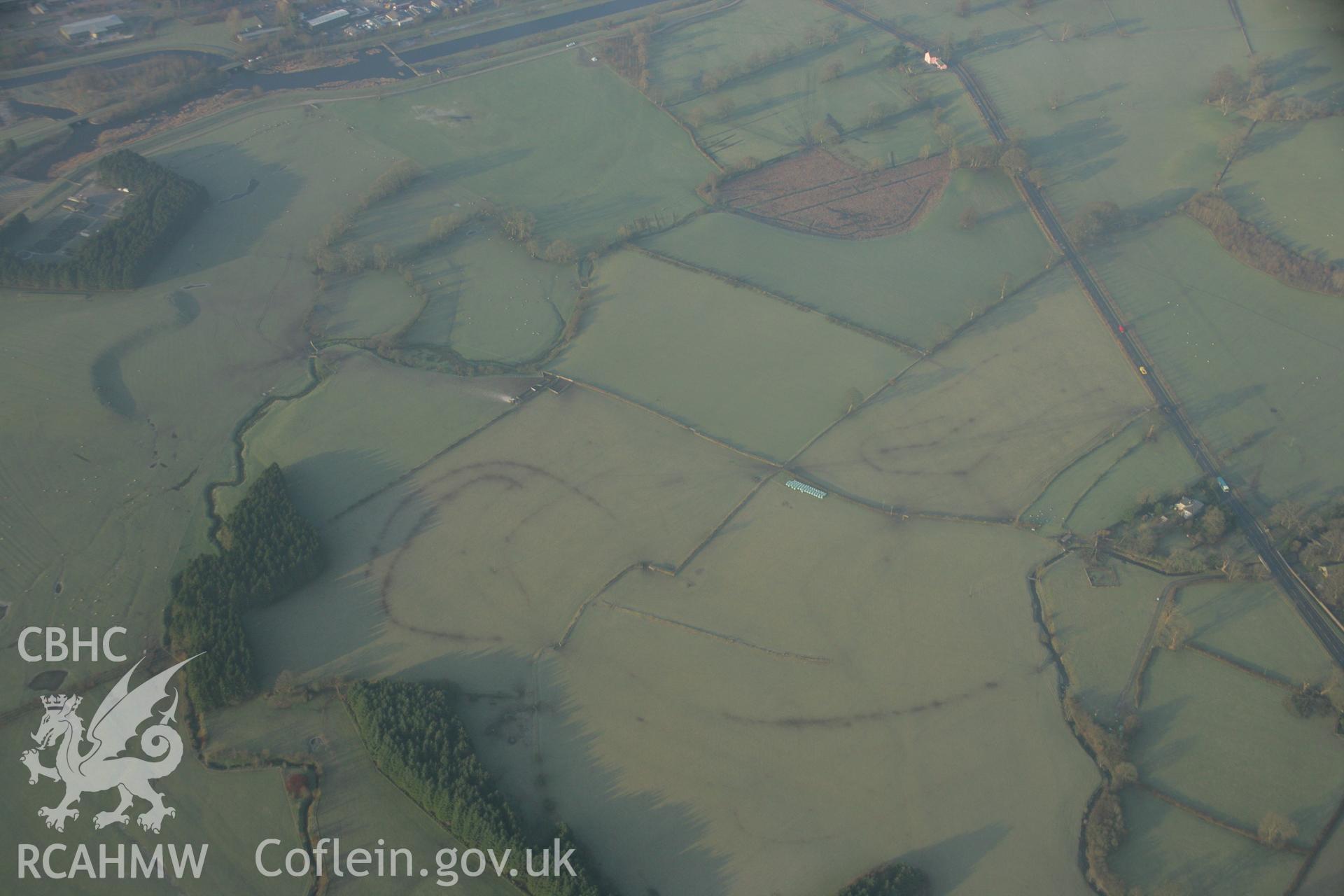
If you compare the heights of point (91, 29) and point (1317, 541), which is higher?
point (91, 29)

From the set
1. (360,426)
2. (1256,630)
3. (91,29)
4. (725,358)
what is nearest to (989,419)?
(725,358)

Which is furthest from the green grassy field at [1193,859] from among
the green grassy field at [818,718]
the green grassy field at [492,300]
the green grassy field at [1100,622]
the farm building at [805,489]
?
the green grassy field at [492,300]

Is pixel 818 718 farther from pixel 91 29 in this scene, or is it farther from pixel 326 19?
pixel 91 29

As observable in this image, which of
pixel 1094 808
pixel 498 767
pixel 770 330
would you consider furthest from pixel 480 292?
pixel 1094 808

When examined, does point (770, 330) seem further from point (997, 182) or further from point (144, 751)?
point (144, 751)

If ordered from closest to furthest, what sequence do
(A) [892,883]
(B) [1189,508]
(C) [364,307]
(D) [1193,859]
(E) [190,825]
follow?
(A) [892,883]
(D) [1193,859]
(E) [190,825]
(B) [1189,508]
(C) [364,307]
